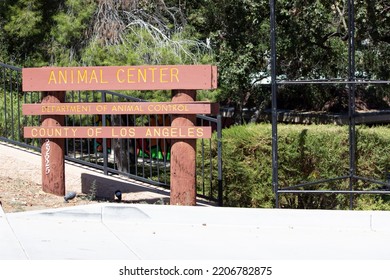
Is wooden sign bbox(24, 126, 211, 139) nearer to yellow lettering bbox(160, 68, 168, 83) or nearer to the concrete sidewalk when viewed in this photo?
yellow lettering bbox(160, 68, 168, 83)

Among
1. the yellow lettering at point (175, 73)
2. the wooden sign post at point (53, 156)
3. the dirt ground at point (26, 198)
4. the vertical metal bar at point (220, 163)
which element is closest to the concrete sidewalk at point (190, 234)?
the dirt ground at point (26, 198)

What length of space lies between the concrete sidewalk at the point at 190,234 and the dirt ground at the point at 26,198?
67 cm

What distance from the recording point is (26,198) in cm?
1002

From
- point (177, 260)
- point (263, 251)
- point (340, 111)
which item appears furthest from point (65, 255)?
point (340, 111)

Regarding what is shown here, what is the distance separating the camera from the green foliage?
1073cm

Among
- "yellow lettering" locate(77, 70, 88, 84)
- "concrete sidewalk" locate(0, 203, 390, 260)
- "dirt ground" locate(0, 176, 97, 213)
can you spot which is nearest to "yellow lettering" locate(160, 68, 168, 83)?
"yellow lettering" locate(77, 70, 88, 84)

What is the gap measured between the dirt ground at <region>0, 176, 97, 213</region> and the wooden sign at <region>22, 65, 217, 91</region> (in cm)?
136

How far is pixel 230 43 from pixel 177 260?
36.2 ft

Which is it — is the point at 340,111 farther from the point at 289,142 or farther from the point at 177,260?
the point at 177,260

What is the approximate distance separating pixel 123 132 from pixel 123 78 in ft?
2.25

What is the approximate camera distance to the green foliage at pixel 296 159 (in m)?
10.7

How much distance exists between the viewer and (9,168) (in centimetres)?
1130

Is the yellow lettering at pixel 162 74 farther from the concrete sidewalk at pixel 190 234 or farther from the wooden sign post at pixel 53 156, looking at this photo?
the concrete sidewalk at pixel 190 234

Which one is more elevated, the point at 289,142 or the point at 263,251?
the point at 289,142
